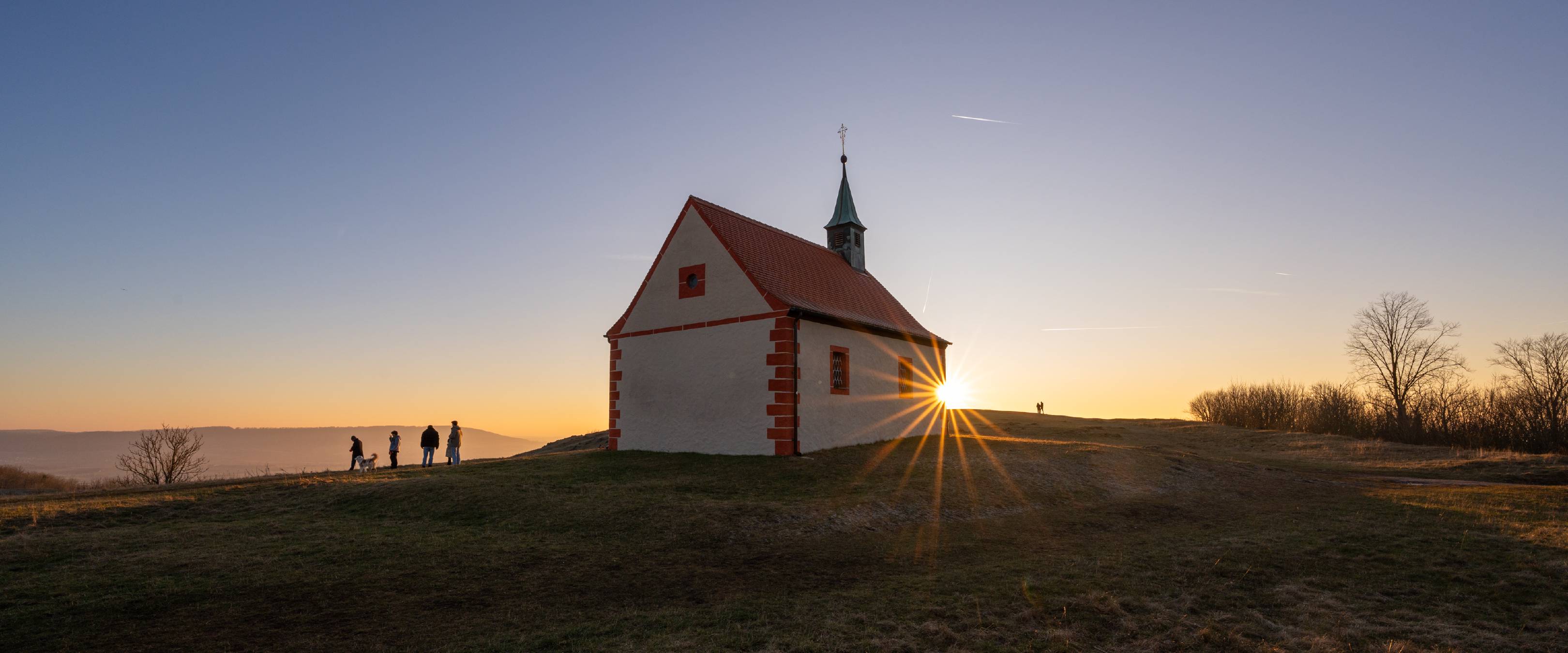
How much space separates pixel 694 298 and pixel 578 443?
63.9 feet

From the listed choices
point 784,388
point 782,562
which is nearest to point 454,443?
point 784,388

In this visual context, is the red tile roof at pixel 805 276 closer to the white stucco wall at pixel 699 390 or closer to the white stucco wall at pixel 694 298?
the white stucco wall at pixel 694 298

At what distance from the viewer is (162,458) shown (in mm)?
32625

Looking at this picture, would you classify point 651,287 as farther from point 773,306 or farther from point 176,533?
point 176,533

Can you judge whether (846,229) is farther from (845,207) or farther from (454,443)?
(454,443)

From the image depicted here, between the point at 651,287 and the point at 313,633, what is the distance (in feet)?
55.7

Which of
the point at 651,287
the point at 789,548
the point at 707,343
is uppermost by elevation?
the point at 651,287

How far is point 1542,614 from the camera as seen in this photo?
305 inches

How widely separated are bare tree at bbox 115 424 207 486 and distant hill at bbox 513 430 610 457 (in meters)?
14.6

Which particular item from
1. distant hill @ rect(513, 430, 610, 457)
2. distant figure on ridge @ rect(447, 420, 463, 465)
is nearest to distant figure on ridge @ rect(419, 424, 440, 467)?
distant figure on ridge @ rect(447, 420, 463, 465)

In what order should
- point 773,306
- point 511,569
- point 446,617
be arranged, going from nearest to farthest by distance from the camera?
point 446,617 < point 511,569 < point 773,306

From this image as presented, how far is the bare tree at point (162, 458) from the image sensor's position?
3184 centimetres

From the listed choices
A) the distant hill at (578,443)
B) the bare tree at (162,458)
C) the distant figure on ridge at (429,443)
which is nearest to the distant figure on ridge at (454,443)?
the distant figure on ridge at (429,443)

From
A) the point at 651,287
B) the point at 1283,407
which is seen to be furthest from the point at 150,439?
the point at 1283,407
